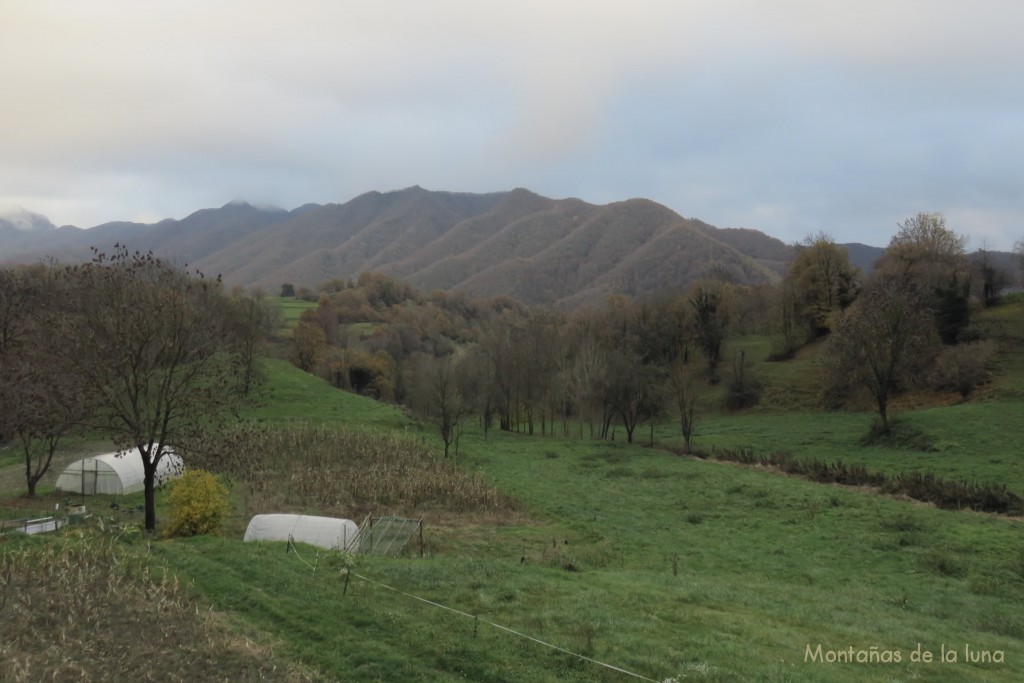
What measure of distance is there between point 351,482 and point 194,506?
30.1ft

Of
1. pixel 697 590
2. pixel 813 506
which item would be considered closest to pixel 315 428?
pixel 813 506

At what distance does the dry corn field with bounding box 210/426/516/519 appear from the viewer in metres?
22.0

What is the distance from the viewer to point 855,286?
6988cm

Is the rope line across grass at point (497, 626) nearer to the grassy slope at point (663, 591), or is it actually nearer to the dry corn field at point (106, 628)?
the grassy slope at point (663, 591)

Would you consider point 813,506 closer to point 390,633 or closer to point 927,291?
point 390,633

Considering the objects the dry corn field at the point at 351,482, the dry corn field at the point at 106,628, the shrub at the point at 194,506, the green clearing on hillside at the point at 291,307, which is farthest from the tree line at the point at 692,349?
the dry corn field at the point at 106,628

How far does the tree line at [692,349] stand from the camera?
44375 millimetres

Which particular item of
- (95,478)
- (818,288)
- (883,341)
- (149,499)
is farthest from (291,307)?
(149,499)

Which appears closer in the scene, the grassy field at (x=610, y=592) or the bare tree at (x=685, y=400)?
the grassy field at (x=610, y=592)

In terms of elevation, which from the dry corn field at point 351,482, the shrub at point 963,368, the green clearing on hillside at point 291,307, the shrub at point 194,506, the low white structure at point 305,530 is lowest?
the dry corn field at point 351,482

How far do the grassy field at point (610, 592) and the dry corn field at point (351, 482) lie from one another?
466 millimetres

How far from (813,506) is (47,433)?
2685 centimetres

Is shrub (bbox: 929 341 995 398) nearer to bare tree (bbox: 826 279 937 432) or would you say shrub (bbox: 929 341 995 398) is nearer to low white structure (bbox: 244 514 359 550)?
bare tree (bbox: 826 279 937 432)

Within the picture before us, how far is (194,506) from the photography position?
16359 millimetres
